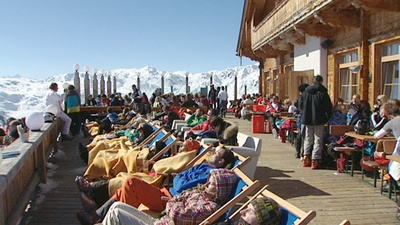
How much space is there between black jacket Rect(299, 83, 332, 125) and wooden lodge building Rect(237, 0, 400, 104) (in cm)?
214

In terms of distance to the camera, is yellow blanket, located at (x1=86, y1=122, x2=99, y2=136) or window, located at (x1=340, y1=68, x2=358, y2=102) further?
yellow blanket, located at (x1=86, y1=122, x2=99, y2=136)

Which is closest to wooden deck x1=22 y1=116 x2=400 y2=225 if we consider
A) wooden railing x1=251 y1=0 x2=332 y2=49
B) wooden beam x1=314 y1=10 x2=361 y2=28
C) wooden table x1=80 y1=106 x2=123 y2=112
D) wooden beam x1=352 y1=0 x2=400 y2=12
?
wooden beam x1=352 y1=0 x2=400 y2=12

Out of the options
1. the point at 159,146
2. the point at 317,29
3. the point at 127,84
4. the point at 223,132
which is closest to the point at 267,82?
the point at 317,29

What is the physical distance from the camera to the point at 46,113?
7.84 metres

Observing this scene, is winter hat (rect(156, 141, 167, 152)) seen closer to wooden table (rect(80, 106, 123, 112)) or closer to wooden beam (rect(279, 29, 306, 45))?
wooden beam (rect(279, 29, 306, 45))

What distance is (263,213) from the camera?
2.38m

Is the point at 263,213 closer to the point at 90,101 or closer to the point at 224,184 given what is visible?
the point at 224,184

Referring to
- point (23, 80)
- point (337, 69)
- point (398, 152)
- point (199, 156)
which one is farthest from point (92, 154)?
point (23, 80)

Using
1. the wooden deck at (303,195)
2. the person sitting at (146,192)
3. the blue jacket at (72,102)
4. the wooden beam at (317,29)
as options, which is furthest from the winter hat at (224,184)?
the blue jacket at (72,102)

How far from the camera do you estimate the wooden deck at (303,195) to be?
391 cm

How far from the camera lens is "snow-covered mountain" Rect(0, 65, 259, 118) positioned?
90.6 feet

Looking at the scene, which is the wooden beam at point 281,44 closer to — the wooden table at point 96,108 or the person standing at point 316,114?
the wooden table at point 96,108

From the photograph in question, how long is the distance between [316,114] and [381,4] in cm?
261

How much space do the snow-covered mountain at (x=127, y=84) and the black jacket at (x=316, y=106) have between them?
50.0ft
